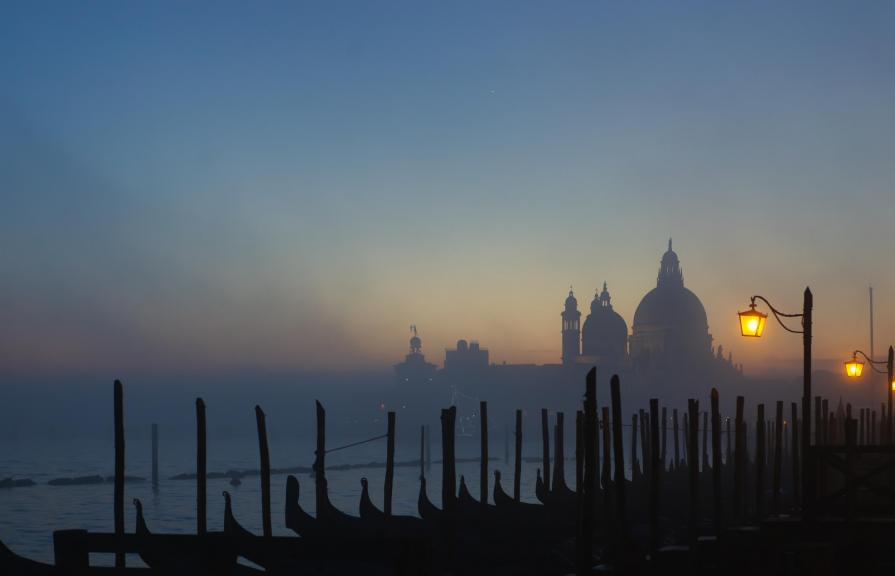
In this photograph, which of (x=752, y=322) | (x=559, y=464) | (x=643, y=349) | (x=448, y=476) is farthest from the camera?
(x=643, y=349)

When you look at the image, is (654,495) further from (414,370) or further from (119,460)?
(414,370)

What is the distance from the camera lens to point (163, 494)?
71625 millimetres

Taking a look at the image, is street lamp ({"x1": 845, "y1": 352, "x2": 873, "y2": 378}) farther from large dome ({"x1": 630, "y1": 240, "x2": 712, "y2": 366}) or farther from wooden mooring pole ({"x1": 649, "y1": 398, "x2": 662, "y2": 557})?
large dome ({"x1": 630, "y1": 240, "x2": 712, "y2": 366})

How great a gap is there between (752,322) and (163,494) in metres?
63.5

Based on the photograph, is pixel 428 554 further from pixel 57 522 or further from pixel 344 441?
pixel 344 441

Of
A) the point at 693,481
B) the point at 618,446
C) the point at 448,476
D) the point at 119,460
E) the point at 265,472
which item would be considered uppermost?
the point at 618,446

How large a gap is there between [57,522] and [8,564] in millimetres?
43659

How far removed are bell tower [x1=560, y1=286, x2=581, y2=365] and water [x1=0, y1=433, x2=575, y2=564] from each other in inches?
1096

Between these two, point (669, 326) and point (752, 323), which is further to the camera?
point (669, 326)

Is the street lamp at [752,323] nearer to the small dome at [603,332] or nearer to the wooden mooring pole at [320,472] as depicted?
the wooden mooring pole at [320,472]

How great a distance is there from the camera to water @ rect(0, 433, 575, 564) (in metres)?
46.5

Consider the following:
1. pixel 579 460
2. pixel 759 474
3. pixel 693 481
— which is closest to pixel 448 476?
pixel 693 481

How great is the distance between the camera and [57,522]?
49.5 meters

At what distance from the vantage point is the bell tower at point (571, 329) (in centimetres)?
14812
